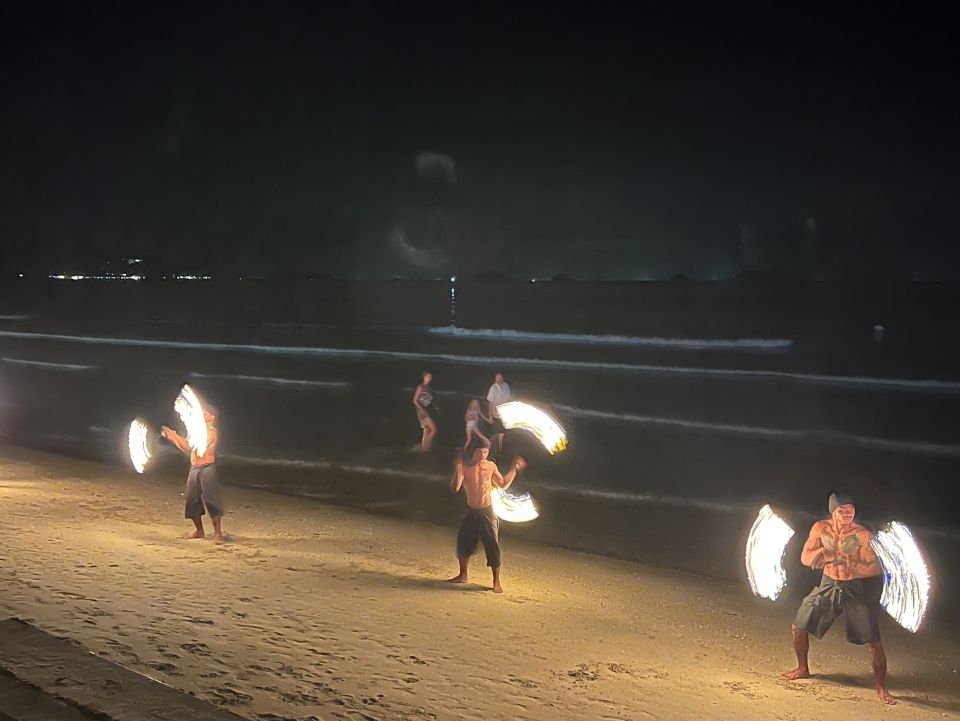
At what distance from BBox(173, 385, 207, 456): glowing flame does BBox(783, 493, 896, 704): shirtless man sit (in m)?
7.32

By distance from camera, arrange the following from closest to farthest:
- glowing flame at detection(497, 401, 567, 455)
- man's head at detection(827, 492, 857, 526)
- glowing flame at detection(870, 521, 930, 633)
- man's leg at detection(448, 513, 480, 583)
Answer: glowing flame at detection(870, 521, 930, 633), man's head at detection(827, 492, 857, 526), man's leg at detection(448, 513, 480, 583), glowing flame at detection(497, 401, 567, 455)

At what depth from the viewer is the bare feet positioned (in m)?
8.91

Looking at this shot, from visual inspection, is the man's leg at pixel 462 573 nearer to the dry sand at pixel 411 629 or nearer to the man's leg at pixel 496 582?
the dry sand at pixel 411 629

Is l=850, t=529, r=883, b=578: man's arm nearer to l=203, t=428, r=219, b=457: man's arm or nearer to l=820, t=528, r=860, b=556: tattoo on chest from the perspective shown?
l=820, t=528, r=860, b=556: tattoo on chest

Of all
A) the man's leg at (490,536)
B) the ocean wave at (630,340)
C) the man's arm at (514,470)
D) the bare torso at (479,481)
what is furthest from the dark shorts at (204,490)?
the ocean wave at (630,340)

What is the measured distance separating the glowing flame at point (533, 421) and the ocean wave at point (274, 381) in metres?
26.0

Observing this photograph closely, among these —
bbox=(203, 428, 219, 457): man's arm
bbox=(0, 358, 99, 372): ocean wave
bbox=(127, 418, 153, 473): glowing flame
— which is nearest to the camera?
bbox=(203, 428, 219, 457): man's arm

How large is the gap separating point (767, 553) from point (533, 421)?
4459 mm

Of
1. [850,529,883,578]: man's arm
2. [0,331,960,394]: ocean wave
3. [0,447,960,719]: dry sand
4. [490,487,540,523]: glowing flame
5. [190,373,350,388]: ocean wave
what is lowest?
[0,447,960,719]: dry sand

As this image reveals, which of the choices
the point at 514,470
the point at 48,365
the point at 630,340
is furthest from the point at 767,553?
the point at 630,340

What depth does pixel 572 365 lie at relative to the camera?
48844 mm

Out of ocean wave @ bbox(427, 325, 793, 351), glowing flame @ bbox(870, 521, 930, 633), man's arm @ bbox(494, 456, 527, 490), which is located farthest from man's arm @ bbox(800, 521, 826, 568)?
ocean wave @ bbox(427, 325, 793, 351)

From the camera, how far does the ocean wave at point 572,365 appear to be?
43.4 meters

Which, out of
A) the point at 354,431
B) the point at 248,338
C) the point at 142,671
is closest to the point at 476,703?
the point at 142,671
